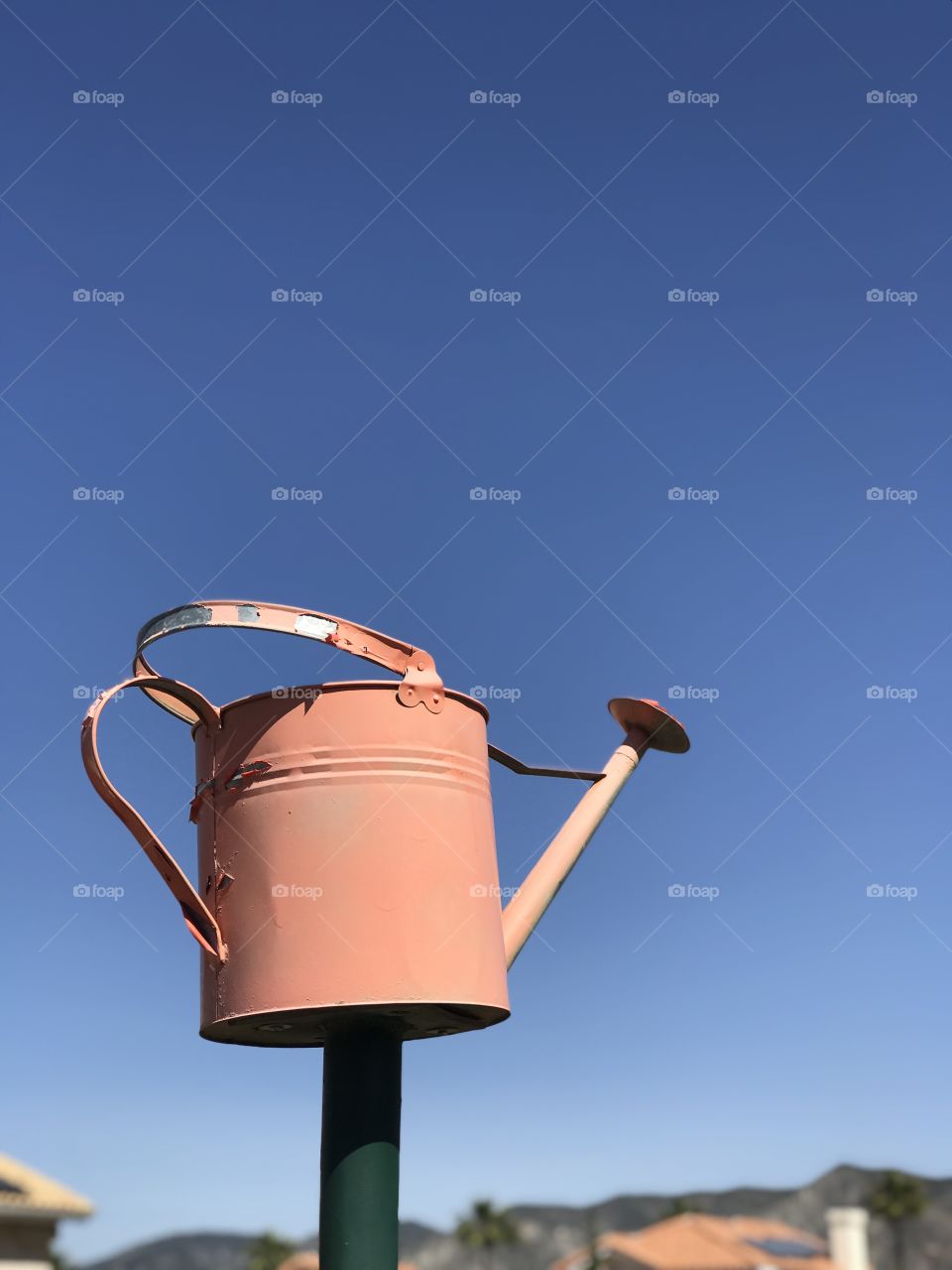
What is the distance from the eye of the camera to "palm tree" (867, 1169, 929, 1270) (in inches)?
1999

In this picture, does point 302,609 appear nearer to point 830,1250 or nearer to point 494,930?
point 494,930

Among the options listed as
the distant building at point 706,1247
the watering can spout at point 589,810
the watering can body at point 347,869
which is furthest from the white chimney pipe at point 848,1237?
the watering can body at point 347,869

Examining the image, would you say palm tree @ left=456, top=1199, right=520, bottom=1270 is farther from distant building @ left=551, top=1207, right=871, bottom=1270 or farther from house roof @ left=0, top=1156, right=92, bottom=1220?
house roof @ left=0, top=1156, right=92, bottom=1220

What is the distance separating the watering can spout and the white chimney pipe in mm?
14104

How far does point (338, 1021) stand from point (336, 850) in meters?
0.71

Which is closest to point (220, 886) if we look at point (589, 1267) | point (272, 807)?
point (272, 807)

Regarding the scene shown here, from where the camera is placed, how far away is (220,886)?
5.91 metres

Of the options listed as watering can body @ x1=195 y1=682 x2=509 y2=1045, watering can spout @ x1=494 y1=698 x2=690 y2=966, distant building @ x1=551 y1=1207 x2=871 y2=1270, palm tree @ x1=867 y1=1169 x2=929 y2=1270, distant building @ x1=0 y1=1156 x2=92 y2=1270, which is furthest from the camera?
palm tree @ x1=867 y1=1169 x2=929 y2=1270

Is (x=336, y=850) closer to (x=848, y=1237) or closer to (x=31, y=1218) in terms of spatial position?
(x=31, y=1218)

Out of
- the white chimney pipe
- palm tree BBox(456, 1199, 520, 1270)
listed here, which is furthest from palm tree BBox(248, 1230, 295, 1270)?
the white chimney pipe

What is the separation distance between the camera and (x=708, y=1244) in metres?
43.6

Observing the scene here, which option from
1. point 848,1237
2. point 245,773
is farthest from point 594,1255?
point 245,773

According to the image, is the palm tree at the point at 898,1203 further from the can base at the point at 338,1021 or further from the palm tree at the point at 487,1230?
the can base at the point at 338,1021

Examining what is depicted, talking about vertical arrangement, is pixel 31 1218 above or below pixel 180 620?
below
